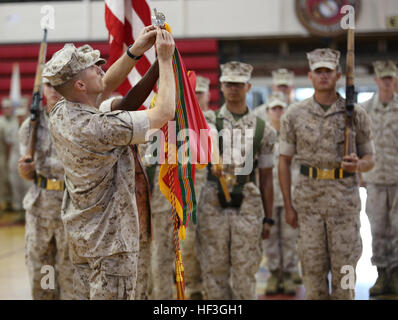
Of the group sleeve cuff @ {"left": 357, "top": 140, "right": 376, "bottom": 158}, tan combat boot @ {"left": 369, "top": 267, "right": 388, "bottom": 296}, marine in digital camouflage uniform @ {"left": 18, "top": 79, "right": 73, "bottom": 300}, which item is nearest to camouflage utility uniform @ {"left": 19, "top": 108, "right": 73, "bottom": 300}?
marine in digital camouflage uniform @ {"left": 18, "top": 79, "right": 73, "bottom": 300}

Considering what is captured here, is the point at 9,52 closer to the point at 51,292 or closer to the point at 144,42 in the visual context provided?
the point at 51,292

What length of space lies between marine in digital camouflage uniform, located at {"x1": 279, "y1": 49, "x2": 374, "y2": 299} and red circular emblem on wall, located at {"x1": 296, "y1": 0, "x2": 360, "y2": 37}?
5.74 metres

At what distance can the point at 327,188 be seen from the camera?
3311mm

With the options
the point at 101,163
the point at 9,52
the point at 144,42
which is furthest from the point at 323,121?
the point at 9,52

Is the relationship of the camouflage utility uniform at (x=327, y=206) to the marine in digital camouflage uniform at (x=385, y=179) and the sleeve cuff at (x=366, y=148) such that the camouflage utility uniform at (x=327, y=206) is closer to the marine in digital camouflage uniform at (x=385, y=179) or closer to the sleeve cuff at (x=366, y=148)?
the sleeve cuff at (x=366, y=148)

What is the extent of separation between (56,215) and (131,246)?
4.66ft

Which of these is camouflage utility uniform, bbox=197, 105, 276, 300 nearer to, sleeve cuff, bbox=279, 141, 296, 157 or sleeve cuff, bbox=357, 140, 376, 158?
sleeve cuff, bbox=279, 141, 296, 157

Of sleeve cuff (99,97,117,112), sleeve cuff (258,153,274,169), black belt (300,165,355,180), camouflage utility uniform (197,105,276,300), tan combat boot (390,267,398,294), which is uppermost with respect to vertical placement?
sleeve cuff (99,97,117,112)

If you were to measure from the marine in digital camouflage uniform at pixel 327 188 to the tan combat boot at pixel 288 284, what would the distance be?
1.20m

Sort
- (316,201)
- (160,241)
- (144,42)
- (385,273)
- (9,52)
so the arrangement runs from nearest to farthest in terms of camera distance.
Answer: (144,42), (316,201), (160,241), (385,273), (9,52)

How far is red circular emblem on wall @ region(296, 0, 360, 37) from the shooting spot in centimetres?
873

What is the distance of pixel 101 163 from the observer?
7.07 feet

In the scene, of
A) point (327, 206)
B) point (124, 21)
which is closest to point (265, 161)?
point (327, 206)

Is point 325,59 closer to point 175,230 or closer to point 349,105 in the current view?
point 349,105
